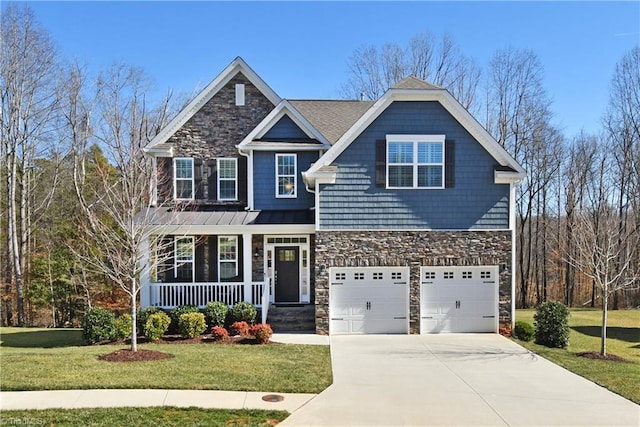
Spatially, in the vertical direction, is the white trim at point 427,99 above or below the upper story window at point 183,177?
above

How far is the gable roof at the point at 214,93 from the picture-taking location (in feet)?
55.6

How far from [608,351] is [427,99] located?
9766mm

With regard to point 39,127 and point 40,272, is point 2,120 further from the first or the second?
point 40,272

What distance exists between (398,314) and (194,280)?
7.37 m

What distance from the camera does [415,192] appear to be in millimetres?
14289

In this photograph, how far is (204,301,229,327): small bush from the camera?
545 inches

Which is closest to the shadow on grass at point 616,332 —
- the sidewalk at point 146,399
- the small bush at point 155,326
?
the sidewalk at point 146,399

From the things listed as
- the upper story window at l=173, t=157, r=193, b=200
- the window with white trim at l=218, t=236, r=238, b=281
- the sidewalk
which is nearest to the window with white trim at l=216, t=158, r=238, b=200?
the upper story window at l=173, t=157, r=193, b=200

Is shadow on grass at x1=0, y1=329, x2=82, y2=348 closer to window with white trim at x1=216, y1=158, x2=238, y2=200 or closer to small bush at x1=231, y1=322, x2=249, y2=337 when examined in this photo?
small bush at x1=231, y1=322, x2=249, y2=337

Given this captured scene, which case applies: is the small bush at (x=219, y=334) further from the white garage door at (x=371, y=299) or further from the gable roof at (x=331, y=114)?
the gable roof at (x=331, y=114)

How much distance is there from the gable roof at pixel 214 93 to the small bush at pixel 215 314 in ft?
21.5

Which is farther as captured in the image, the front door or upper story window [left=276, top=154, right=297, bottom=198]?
upper story window [left=276, top=154, right=297, bottom=198]

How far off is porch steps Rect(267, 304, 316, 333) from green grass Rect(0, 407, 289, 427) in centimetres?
750

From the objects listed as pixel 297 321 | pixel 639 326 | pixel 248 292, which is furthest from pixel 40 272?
pixel 639 326
